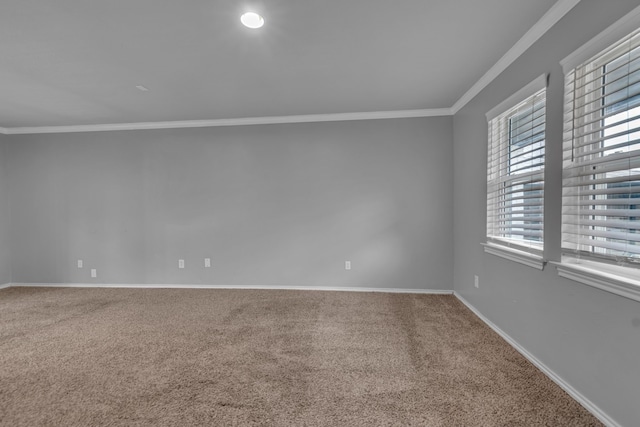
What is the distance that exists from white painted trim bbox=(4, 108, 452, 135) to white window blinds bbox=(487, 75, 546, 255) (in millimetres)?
1190

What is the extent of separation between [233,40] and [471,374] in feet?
9.75

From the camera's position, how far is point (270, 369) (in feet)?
6.54

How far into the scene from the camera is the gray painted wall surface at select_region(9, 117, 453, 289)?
12.2 feet

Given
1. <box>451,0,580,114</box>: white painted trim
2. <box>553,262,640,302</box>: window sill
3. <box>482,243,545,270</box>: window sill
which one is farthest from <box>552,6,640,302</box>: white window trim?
<box>451,0,580,114</box>: white painted trim

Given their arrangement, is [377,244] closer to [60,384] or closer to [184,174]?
[184,174]

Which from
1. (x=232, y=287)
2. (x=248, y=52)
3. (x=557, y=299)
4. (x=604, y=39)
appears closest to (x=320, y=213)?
(x=232, y=287)

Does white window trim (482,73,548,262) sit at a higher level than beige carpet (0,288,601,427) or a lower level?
higher

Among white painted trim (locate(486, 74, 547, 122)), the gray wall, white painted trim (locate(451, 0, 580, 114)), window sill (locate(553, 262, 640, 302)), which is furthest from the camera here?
the gray wall

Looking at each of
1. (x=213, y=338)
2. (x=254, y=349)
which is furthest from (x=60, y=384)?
(x=254, y=349)

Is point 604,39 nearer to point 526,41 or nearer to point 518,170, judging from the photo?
point 526,41

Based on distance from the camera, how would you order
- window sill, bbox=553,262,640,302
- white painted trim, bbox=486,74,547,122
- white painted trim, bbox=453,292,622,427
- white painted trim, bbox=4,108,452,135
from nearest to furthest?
window sill, bbox=553,262,640,302 < white painted trim, bbox=453,292,622,427 < white painted trim, bbox=486,74,547,122 < white painted trim, bbox=4,108,452,135

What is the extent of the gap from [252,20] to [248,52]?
0.42 meters

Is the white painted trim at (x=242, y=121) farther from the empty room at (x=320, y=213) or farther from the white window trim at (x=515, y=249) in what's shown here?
the white window trim at (x=515, y=249)

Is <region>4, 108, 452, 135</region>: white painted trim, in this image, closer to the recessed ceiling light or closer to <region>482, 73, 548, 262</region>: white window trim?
→ <region>482, 73, 548, 262</region>: white window trim
